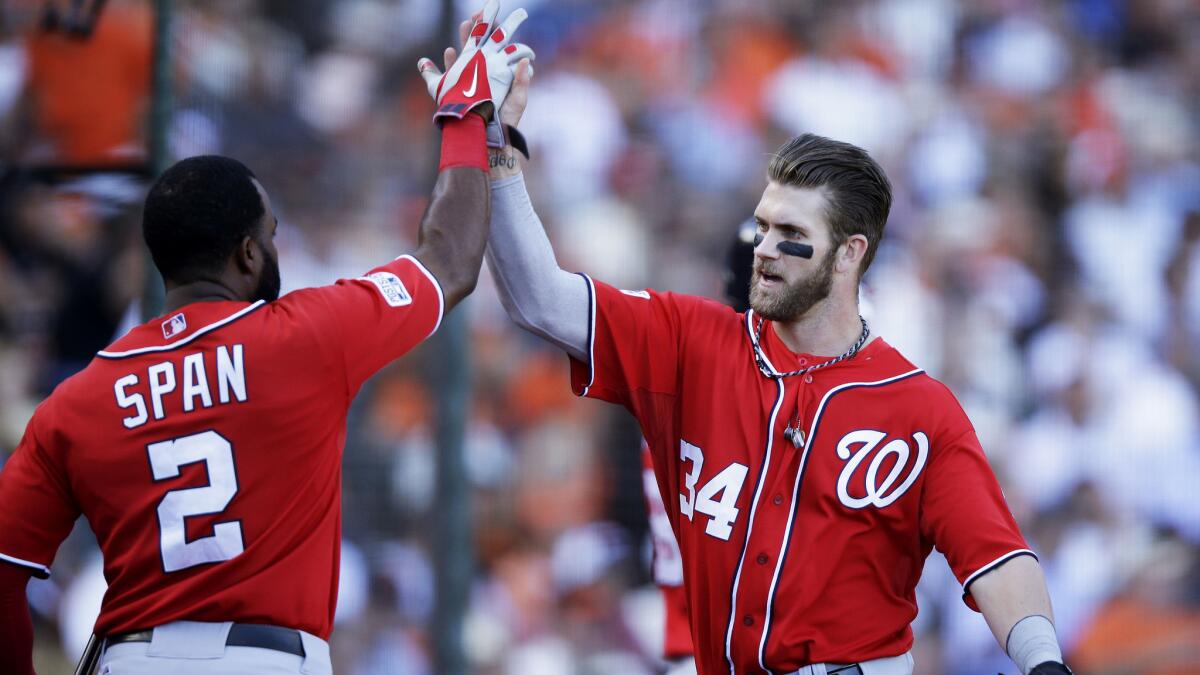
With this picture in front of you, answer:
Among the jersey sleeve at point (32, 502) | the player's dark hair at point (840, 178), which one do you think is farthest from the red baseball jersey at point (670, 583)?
the jersey sleeve at point (32, 502)

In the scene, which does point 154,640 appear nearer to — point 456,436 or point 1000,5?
point 456,436

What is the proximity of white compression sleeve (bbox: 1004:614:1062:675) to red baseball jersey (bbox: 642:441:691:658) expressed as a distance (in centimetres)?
125

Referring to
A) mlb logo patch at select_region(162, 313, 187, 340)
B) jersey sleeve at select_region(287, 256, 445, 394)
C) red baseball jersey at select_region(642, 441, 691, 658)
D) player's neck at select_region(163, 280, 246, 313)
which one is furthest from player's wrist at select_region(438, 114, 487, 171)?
red baseball jersey at select_region(642, 441, 691, 658)

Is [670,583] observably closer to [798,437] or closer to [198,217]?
[798,437]

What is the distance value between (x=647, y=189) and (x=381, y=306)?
11.9ft

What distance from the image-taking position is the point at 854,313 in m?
3.34

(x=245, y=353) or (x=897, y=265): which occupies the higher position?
(x=245, y=353)

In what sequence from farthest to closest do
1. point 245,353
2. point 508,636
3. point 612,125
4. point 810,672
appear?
point 612,125 → point 508,636 → point 810,672 → point 245,353

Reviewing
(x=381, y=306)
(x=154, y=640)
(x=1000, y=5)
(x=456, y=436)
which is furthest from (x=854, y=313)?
(x=1000, y=5)

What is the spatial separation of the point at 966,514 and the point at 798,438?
396mm

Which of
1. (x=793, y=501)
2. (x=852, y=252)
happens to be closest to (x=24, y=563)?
(x=793, y=501)

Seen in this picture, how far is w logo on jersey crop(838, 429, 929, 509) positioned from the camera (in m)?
3.06

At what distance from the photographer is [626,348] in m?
3.25

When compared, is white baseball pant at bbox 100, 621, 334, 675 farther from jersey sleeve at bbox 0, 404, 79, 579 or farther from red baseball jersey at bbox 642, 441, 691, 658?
red baseball jersey at bbox 642, 441, 691, 658
